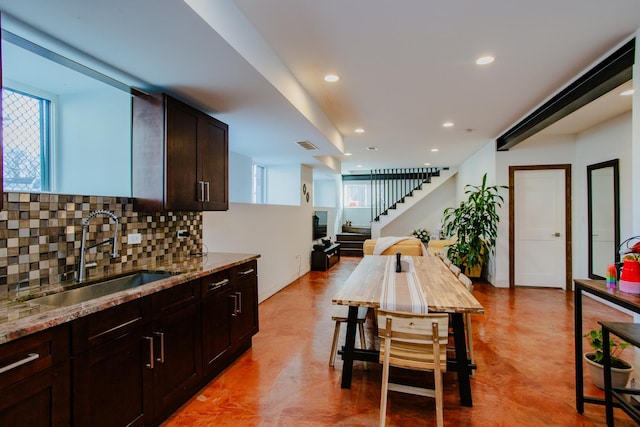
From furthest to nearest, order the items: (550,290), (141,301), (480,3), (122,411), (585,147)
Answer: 1. (550,290)
2. (585,147)
3. (480,3)
4. (141,301)
5. (122,411)

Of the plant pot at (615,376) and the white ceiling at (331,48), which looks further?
the plant pot at (615,376)

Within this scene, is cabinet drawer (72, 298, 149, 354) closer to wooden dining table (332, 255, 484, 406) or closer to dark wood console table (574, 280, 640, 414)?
wooden dining table (332, 255, 484, 406)

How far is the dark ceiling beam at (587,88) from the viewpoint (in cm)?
252

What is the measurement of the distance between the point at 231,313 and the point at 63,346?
1.42 m

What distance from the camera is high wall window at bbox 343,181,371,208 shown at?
10.8m

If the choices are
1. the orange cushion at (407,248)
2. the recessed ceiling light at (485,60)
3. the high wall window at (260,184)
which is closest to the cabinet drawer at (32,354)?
the recessed ceiling light at (485,60)

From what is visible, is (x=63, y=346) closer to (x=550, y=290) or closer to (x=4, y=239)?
(x=4, y=239)

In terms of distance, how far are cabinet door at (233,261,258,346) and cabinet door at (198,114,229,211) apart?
0.70 metres

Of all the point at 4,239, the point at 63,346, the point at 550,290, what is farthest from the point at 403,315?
the point at 550,290

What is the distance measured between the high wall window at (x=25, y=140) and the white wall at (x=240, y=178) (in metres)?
2.92

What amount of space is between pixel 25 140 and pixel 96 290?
4.15 feet

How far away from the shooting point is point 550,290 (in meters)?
5.36

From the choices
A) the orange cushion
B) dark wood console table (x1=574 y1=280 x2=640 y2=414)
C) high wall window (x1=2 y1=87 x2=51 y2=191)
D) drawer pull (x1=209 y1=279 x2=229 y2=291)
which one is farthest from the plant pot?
high wall window (x1=2 y1=87 x2=51 y2=191)

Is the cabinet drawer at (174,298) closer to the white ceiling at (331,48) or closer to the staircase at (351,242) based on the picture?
the white ceiling at (331,48)
